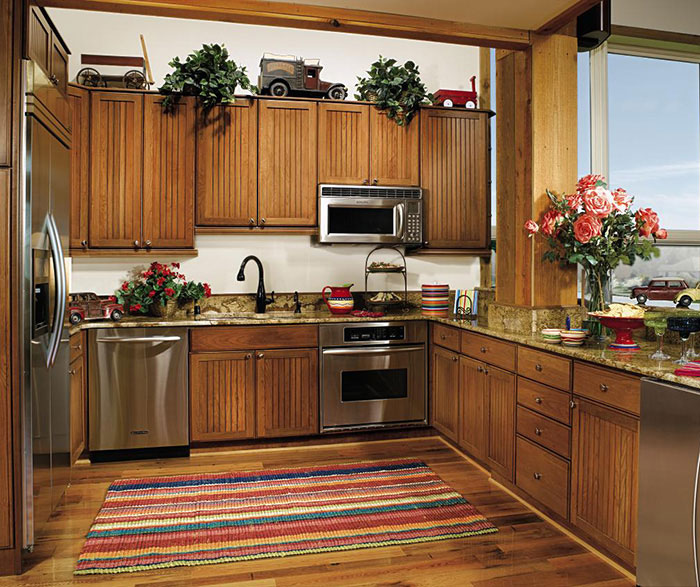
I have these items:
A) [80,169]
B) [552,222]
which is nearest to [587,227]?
[552,222]

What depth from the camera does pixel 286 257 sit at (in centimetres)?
483

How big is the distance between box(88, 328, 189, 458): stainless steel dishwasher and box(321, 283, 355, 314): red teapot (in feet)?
3.57

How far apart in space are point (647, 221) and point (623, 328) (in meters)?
0.65

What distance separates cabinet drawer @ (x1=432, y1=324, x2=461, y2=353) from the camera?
405 cm

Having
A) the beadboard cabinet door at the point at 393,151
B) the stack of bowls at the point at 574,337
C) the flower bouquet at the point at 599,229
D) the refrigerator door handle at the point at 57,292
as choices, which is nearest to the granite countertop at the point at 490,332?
the stack of bowls at the point at 574,337

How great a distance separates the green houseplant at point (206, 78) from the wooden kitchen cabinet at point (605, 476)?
3008mm

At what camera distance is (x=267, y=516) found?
3.14 meters

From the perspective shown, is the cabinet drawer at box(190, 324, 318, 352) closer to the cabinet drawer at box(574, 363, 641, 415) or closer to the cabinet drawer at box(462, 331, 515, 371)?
the cabinet drawer at box(462, 331, 515, 371)

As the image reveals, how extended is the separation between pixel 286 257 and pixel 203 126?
114 centimetres

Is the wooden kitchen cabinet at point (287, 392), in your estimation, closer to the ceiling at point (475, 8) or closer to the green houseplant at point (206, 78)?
the green houseplant at point (206, 78)

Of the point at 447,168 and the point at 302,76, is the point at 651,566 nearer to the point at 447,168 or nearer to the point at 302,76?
the point at 447,168

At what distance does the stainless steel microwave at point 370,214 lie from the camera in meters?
4.51

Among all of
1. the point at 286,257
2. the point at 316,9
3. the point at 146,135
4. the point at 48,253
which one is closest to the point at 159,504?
the point at 48,253

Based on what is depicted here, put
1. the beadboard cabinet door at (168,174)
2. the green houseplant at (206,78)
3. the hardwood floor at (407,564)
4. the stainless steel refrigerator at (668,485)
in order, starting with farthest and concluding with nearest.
Result: the beadboard cabinet door at (168,174) → the green houseplant at (206,78) → the hardwood floor at (407,564) → the stainless steel refrigerator at (668,485)
